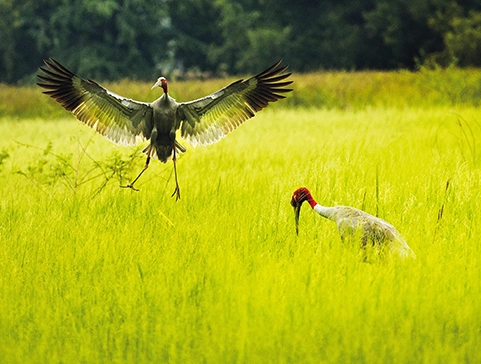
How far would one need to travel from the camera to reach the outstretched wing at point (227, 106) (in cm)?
571

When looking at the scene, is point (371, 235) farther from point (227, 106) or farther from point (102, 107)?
point (102, 107)

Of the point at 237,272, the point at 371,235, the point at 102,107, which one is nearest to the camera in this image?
the point at 237,272

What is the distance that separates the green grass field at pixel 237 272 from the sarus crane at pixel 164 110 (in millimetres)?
469

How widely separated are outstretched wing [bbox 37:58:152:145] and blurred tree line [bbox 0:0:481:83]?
26.4 metres

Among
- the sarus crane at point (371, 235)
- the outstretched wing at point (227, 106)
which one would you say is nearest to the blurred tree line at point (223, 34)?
the outstretched wing at point (227, 106)

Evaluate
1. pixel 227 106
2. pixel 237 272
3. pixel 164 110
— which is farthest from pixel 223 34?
pixel 237 272

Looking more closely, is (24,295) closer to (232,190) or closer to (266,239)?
(266,239)

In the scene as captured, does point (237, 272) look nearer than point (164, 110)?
Yes

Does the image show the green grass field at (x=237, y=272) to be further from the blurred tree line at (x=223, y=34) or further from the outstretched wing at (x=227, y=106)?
the blurred tree line at (x=223, y=34)

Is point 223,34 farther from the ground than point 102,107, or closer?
farther from the ground

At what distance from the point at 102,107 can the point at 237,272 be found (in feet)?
7.88

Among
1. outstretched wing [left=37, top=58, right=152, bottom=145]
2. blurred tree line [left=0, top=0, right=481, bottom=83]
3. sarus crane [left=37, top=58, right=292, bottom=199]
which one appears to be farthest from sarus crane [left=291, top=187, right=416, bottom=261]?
blurred tree line [left=0, top=0, right=481, bottom=83]

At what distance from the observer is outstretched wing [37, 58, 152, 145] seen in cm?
559

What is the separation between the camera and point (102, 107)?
19.2ft
